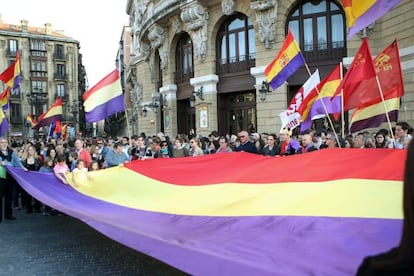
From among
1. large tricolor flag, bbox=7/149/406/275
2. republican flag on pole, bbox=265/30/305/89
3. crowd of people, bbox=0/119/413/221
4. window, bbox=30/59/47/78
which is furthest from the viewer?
window, bbox=30/59/47/78

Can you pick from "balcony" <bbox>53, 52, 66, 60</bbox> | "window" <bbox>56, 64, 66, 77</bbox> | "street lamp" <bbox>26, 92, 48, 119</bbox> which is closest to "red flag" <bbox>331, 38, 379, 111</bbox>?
"street lamp" <bbox>26, 92, 48, 119</bbox>

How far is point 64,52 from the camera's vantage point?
78.8 m

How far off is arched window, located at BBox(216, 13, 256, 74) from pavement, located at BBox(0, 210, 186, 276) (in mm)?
14610

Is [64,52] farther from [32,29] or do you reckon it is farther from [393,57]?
[393,57]

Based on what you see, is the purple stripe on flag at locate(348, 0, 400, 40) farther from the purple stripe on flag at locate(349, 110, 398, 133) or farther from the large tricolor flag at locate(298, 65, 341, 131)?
the large tricolor flag at locate(298, 65, 341, 131)

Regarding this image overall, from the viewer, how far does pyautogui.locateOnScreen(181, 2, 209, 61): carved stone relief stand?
22.2 meters

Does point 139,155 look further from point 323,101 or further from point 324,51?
point 324,51

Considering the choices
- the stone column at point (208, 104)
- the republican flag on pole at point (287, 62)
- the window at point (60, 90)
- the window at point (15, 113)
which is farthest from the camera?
the window at point (60, 90)

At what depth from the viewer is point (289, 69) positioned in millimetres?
9828

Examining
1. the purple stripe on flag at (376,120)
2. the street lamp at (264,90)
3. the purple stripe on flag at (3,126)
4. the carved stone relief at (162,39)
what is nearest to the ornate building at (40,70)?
the carved stone relief at (162,39)

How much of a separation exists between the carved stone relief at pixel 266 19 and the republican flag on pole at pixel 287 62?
9929 millimetres

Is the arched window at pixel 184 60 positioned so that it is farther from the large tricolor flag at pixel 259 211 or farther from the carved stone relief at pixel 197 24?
the large tricolor flag at pixel 259 211

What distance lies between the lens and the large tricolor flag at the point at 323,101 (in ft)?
32.3

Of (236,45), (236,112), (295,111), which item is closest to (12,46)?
(236,45)
